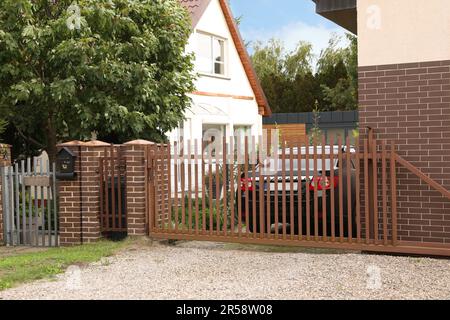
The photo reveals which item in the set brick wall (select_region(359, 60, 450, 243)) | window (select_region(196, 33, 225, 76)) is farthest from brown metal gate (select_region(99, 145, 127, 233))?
window (select_region(196, 33, 225, 76))

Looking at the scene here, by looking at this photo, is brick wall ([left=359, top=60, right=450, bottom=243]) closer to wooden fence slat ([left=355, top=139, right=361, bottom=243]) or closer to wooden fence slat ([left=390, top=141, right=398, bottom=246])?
wooden fence slat ([left=390, top=141, right=398, bottom=246])

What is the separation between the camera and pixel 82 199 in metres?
10.3

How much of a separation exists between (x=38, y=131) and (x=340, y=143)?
28.6 ft

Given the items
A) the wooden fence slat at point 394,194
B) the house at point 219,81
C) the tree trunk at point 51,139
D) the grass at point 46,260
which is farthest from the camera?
the house at point 219,81

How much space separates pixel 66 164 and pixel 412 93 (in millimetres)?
5245

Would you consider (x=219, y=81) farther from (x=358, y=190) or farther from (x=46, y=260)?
(x=46, y=260)

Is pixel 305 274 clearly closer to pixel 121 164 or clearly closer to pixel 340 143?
pixel 340 143

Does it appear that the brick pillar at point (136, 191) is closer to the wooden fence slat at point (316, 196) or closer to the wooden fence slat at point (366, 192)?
the wooden fence slat at point (316, 196)

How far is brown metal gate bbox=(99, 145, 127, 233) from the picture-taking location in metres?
10.4

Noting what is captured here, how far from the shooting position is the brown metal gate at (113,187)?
10.4m

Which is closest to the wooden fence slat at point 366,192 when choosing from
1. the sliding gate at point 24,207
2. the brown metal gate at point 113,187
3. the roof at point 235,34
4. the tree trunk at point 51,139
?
the brown metal gate at point 113,187

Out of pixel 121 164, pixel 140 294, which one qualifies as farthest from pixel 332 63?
pixel 140 294

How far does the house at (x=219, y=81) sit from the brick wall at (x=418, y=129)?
1006 centimetres

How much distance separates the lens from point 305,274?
25.2 feet
